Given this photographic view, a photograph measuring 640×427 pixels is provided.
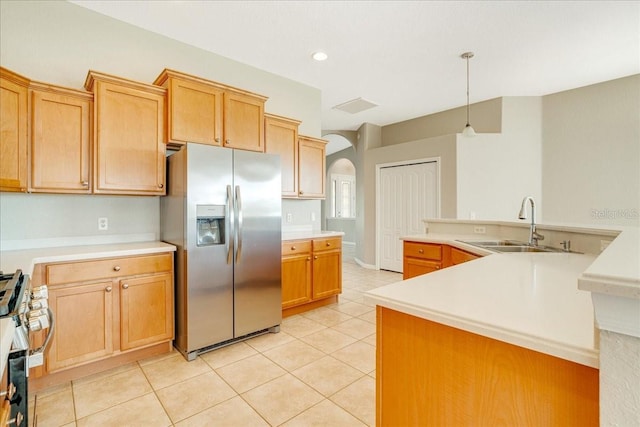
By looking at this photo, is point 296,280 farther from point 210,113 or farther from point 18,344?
point 18,344

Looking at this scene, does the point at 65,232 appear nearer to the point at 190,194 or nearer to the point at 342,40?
the point at 190,194

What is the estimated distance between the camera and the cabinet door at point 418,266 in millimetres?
2766

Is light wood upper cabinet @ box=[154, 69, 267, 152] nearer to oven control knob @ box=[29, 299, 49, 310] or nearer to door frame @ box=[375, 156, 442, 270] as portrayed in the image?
oven control knob @ box=[29, 299, 49, 310]

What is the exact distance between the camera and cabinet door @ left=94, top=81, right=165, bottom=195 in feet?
7.63

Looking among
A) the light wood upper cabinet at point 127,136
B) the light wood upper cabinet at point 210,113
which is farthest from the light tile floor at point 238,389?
the light wood upper cabinet at point 210,113

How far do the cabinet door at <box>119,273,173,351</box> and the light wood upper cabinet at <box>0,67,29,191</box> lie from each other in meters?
0.95

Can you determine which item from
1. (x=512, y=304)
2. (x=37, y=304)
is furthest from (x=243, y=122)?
(x=512, y=304)

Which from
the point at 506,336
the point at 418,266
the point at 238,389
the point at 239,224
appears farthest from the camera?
the point at 418,266

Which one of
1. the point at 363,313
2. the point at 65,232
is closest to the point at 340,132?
the point at 363,313

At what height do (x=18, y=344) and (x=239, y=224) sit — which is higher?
(x=239, y=224)

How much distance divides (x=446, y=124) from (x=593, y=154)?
2.00 m

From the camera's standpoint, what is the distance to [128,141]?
244cm

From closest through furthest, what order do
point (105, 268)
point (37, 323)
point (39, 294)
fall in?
1. point (37, 323)
2. point (39, 294)
3. point (105, 268)

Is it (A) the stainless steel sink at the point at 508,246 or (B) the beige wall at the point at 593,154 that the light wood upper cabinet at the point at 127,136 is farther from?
(B) the beige wall at the point at 593,154
